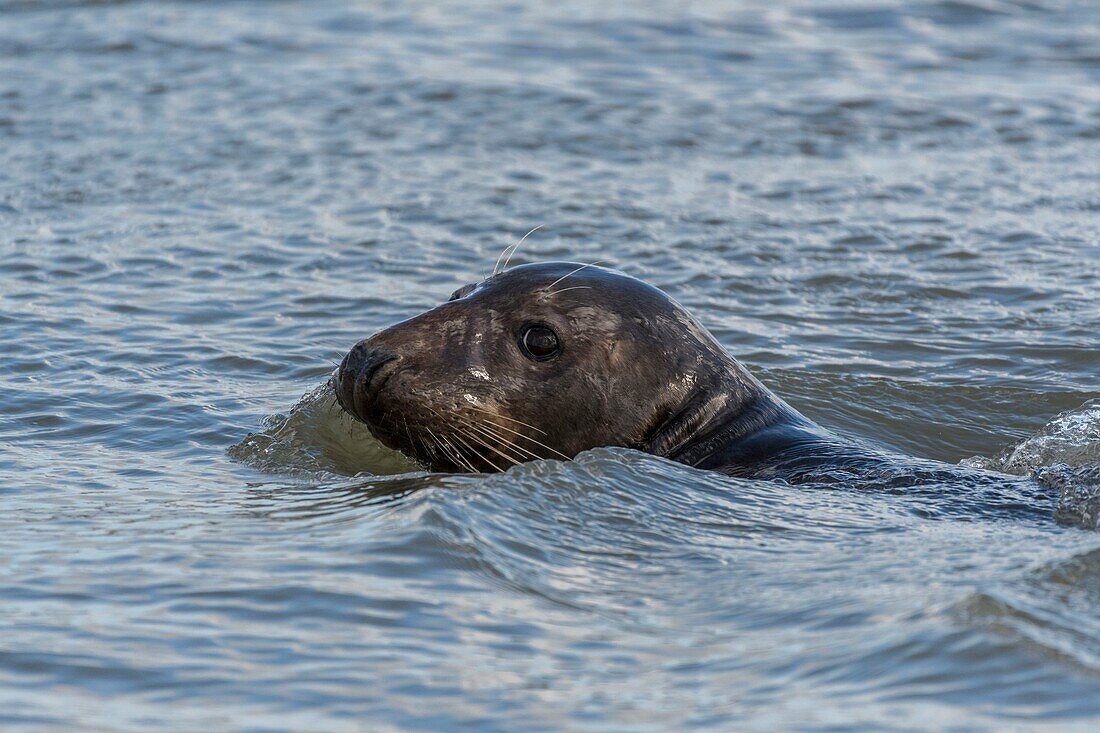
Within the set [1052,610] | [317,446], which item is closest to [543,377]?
[317,446]

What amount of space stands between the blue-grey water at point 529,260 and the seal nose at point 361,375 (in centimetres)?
34

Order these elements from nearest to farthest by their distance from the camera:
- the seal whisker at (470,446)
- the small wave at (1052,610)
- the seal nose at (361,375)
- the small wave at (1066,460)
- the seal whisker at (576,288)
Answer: the small wave at (1052,610) < the small wave at (1066,460) < the seal nose at (361,375) < the seal whisker at (470,446) < the seal whisker at (576,288)

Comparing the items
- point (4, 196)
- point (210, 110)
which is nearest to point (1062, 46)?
point (210, 110)

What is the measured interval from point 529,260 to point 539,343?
451 centimetres

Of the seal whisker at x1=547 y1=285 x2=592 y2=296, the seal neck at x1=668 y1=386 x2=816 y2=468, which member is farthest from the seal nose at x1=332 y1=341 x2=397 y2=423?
the seal neck at x1=668 y1=386 x2=816 y2=468

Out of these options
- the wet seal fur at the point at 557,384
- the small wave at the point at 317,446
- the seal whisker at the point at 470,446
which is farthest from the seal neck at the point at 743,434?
the small wave at the point at 317,446

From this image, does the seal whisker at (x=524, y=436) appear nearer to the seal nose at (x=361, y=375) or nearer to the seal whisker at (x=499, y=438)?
the seal whisker at (x=499, y=438)

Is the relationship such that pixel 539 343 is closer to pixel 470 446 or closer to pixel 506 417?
pixel 506 417

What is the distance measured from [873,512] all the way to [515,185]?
725 centimetres

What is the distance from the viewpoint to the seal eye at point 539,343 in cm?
617

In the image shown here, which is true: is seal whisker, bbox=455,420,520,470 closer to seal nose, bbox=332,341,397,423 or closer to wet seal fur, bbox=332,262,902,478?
wet seal fur, bbox=332,262,902,478

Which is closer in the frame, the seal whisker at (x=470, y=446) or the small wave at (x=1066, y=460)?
the small wave at (x=1066, y=460)

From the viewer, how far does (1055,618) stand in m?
4.43

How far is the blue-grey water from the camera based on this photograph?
13.9 feet
